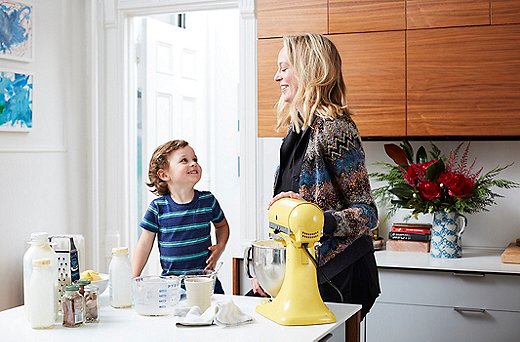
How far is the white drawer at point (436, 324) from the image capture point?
3.21 meters

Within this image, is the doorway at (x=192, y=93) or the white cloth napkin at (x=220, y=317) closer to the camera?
the white cloth napkin at (x=220, y=317)

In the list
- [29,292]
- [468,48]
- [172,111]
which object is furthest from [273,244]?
[172,111]

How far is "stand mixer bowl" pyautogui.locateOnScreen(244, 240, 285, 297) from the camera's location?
2.12 m

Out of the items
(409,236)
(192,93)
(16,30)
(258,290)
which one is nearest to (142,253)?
(258,290)

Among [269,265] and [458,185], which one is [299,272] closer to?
[269,265]

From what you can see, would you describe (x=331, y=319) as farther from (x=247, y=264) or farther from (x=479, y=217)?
(x=479, y=217)

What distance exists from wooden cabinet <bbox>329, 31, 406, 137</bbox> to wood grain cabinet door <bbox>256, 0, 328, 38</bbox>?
127 mm

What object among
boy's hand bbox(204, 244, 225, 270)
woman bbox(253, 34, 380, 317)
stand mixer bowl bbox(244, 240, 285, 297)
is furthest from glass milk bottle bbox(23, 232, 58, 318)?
boy's hand bbox(204, 244, 225, 270)

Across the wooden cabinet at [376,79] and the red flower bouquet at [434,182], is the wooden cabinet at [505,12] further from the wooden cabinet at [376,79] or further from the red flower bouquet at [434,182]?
the red flower bouquet at [434,182]

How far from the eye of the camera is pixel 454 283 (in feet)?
10.8

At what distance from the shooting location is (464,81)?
11.2 feet

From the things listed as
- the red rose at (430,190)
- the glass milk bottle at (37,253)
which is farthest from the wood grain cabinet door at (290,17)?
the glass milk bottle at (37,253)

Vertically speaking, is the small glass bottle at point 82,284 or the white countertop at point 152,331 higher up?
the small glass bottle at point 82,284

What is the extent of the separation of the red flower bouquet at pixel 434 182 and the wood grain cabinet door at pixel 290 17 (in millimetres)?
715
